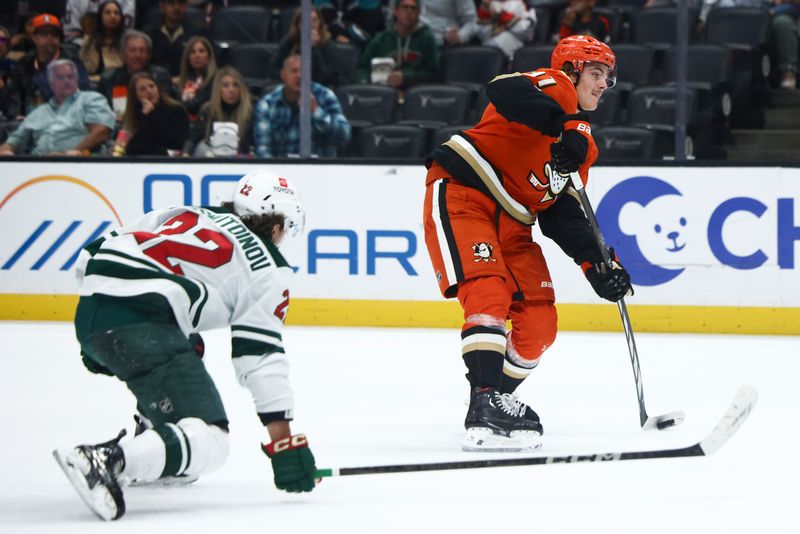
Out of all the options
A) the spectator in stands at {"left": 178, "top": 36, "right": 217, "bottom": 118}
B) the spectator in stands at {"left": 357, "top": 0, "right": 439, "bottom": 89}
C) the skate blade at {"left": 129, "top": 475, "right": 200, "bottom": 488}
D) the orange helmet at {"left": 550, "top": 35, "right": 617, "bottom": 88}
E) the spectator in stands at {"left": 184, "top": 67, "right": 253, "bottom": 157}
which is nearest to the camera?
the skate blade at {"left": 129, "top": 475, "right": 200, "bottom": 488}

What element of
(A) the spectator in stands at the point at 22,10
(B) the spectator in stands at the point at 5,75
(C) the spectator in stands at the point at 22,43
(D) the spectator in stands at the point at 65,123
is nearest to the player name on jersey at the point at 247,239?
(D) the spectator in stands at the point at 65,123

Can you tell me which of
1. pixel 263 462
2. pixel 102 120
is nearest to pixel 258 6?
pixel 102 120

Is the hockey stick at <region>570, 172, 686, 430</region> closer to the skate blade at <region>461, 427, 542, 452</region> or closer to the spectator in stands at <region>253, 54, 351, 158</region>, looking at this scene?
the skate blade at <region>461, 427, 542, 452</region>

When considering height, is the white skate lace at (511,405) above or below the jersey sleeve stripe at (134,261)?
below

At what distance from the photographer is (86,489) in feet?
9.75

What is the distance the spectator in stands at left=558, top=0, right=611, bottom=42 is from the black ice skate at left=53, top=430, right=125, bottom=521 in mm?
6125

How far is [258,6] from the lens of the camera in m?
9.62

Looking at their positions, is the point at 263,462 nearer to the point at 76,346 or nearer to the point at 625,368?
the point at 625,368

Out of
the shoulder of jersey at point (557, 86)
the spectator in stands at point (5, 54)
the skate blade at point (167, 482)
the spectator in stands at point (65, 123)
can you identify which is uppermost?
the shoulder of jersey at point (557, 86)

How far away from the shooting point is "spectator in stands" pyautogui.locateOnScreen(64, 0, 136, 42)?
9.13 m

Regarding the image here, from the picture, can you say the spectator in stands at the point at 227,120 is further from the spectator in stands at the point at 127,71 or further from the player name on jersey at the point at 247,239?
the player name on jersey at the point at 247,239

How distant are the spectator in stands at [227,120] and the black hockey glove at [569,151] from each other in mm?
3854

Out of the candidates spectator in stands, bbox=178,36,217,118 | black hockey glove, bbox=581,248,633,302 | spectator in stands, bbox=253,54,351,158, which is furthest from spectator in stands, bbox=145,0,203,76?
black hockey glove, bbox=581,248,633,302

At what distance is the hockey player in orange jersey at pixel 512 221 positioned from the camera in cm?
414
